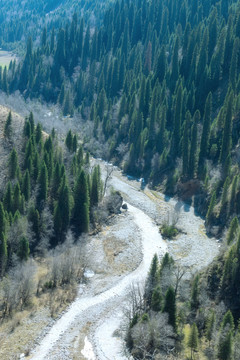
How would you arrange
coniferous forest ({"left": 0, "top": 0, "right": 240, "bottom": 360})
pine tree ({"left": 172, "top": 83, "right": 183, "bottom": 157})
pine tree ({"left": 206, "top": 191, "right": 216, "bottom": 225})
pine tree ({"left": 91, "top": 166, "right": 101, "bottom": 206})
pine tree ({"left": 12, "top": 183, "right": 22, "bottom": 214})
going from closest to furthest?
1. coniferous forest ({"left": 0, "top": 0, "right": 240, "bottom": 360})
2. pine tree ({"left": 12, "top": 183, "right": 22, "bottom": 214})
3. pine tree ({"left": 206, "top": 191, "right": 216, "bottom": 225})
4. pine tree ({"left": 91, "top": 166, "right": 101, "bottom": 206})
5. pine tree ({"left": 172, "top": 83, "right": 183, "bottom": 157})

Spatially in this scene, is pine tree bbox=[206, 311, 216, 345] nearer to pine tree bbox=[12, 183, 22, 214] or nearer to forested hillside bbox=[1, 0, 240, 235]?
forested hillside bbox=[1, 0, 240, 235]

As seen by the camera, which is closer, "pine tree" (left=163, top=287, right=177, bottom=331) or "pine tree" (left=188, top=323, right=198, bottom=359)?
"pine tree" (left=188, top=323, right=198, bottom=359)

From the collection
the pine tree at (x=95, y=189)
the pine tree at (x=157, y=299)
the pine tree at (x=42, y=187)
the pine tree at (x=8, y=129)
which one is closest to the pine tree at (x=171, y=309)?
the pine tree at (x=157, y=299)

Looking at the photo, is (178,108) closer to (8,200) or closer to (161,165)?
(161,165)

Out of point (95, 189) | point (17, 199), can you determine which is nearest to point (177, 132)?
point (95, 189)

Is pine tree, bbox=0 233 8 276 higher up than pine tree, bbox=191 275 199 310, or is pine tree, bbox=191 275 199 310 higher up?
pine tree, bbox=191 275 199 310

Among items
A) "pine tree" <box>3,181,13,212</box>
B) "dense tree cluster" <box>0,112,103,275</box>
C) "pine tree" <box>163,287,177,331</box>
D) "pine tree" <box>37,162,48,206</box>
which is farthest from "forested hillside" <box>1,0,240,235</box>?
"pine tree" <box>3,181,13,212</box>

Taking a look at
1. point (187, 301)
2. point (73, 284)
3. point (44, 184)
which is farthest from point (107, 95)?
point (187, 301)

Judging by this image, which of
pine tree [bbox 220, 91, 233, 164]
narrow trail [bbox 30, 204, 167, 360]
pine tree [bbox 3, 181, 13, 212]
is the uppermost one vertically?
pine tree [bbox 220, 91, 233, 164]

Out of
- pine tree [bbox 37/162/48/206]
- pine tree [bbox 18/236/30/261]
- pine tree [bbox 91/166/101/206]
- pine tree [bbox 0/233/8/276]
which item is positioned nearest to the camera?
pine tree [bbox 0/233/8/276]

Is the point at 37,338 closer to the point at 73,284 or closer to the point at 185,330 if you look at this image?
the point at 73,284
